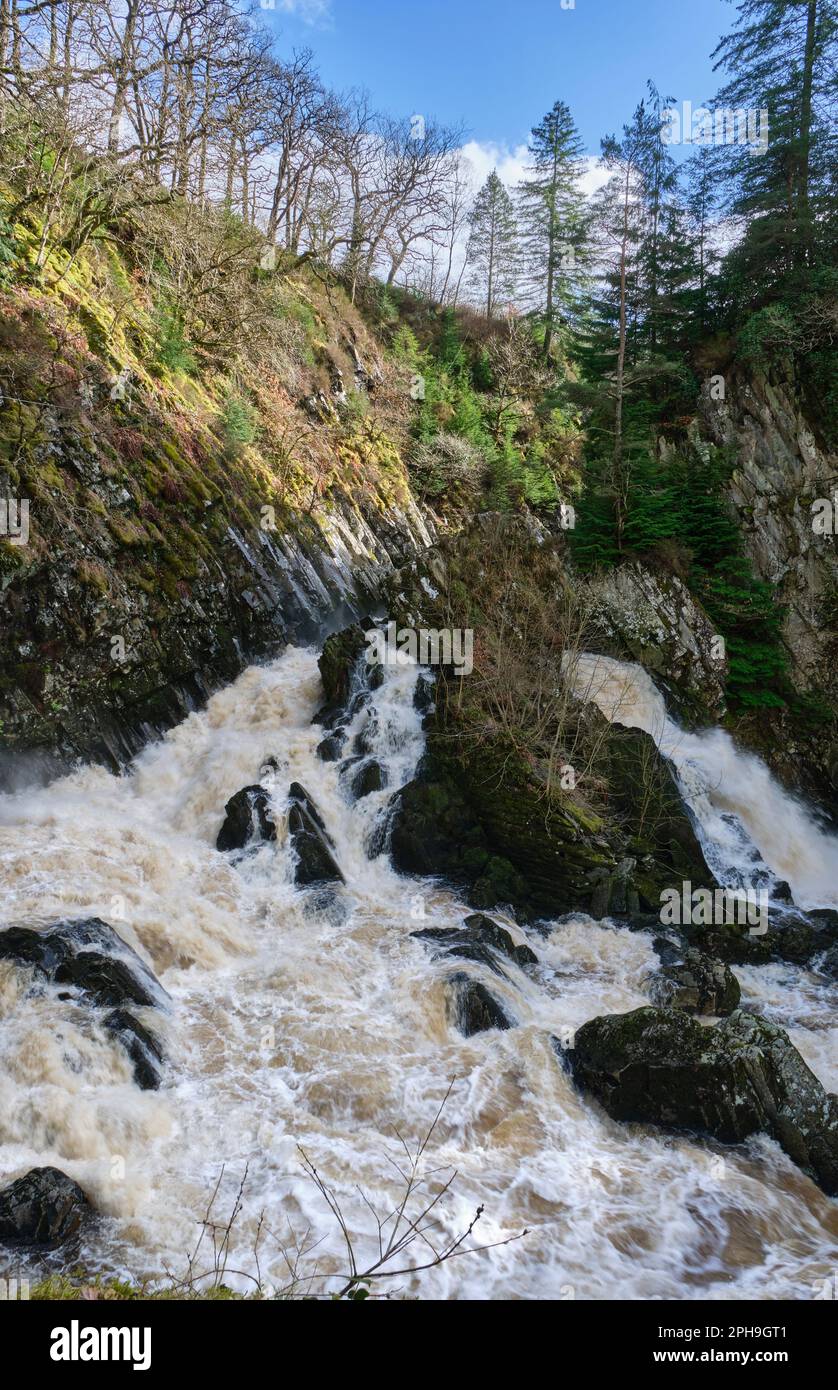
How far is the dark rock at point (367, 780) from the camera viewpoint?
13.0m

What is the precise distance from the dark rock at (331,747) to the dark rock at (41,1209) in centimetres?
868

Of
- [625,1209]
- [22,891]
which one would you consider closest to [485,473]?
[22,891]

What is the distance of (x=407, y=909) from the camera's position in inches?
435

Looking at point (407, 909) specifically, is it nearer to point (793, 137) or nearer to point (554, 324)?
point (793, 137)

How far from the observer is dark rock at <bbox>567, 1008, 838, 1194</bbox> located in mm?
6789

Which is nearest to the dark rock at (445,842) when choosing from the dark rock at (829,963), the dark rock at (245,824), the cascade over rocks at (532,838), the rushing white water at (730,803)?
the cascade over rocks at (532,838)

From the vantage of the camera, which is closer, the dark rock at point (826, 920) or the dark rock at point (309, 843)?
the dark rock at point (309, 843)

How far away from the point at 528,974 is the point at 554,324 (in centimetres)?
3341

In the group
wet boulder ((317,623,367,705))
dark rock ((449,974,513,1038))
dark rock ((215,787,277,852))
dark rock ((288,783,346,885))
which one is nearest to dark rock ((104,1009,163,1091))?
dark rock ((449,974,513,1038))

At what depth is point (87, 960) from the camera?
7.44 m

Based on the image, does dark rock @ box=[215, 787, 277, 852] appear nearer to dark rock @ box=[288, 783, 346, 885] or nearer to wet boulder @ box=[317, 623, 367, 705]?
dark rock @ box=[288, 783, 346, 885]

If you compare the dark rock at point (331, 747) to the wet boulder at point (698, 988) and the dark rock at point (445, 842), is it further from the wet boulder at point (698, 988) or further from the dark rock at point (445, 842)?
the wet boulder at point (698, 988)

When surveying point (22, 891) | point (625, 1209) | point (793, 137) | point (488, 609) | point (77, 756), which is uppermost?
point (793, 137)

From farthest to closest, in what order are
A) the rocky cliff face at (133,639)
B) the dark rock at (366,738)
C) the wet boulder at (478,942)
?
the dark rock at (366,738), the rocky cliff face at (133,639), the wet boulder at (478,942)
